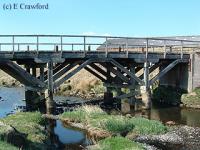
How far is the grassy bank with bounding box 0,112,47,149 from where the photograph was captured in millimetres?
17100

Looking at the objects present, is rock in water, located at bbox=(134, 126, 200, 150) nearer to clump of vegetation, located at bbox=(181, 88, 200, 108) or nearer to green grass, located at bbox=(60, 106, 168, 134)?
green grass, located at bbox=(60, 106, 168, 134)

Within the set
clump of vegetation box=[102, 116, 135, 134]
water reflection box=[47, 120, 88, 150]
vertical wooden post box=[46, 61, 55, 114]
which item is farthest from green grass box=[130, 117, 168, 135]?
vertical wooden post box=[46, 61, 55, 114]

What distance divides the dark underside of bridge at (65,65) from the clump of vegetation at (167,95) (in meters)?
1.93

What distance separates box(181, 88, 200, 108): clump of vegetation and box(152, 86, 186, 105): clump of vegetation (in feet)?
2.30

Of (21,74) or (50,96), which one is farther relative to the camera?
(50,96)

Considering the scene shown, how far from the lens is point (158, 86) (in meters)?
37.6

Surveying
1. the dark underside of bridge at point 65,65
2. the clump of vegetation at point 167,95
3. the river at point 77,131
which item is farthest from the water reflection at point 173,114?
the clump of vegetation at point 167,95

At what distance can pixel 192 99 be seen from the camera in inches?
1288

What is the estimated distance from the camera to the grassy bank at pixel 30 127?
1710cm

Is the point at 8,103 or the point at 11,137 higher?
the point at 11,137

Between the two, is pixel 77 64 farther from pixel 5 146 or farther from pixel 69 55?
pixel 5 146

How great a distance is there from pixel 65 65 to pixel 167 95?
389 inches

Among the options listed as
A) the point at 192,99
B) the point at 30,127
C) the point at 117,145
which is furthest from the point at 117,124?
the point at 192,99

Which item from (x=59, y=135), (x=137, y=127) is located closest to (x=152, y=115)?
(x=137, y=127)
